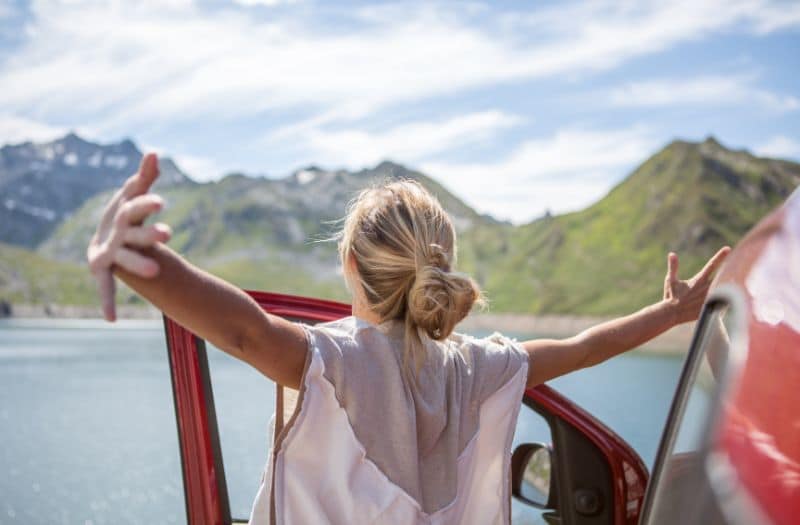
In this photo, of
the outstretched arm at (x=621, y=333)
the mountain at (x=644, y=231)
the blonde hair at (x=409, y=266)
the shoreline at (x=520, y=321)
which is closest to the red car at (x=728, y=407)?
the blonde hair at (x=409, y=266)

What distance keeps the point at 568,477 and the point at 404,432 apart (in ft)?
4.74

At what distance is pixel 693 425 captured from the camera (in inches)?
67.6

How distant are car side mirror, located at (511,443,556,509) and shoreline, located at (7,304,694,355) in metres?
72.2

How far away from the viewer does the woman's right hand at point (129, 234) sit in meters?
1.62

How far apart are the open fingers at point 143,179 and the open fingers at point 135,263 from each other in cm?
11

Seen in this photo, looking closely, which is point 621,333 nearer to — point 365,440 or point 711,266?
point 711,266

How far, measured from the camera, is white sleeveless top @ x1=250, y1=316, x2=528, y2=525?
202 centimetres

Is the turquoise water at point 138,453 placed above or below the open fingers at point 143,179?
below

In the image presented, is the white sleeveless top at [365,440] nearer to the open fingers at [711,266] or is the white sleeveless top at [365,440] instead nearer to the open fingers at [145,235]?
the open fingers at [145,235]

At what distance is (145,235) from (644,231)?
571ft

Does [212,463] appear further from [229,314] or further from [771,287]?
[771,287]

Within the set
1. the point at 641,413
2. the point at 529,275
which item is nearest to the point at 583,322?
the point at 529,275

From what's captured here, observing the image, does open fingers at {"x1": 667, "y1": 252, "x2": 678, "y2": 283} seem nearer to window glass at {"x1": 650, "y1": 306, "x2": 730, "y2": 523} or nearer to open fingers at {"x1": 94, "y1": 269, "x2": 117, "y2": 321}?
window glass at {"x1": 650, "y1": 306, "x2": 730, "y2": 523}

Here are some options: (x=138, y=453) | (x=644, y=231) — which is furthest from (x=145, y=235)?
(x=644, y=231)
